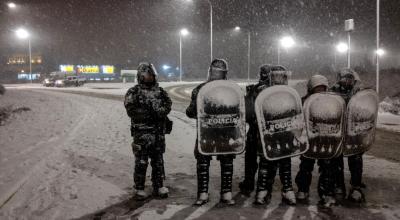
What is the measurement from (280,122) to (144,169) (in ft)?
6.56

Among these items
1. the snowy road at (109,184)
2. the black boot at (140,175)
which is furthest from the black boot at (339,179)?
the black boot at (140,175)

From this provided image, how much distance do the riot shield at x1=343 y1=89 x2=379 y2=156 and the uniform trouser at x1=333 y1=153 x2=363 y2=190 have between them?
174 millimetres

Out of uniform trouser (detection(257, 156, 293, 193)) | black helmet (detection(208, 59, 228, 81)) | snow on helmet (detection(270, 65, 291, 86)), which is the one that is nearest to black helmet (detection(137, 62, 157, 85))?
black helmet (detection(208, 59, 228, 81))

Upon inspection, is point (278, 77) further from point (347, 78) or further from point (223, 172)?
point (223, 172)

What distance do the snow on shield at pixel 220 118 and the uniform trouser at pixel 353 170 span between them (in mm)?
1459

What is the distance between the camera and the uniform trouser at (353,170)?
18.3ft

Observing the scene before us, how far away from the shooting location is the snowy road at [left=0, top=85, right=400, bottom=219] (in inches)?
199

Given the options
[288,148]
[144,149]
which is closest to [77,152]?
[144,149]

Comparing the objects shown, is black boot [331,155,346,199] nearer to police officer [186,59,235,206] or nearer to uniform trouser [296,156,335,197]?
uniform trouser [296,156,335,197]

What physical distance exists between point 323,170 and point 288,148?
0.64 metres

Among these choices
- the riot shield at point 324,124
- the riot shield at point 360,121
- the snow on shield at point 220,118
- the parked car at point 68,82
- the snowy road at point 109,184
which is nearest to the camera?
the snowy road at point 109,184

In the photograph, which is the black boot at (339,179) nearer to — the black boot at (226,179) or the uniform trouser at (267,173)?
the uniform trouser at (267,173)

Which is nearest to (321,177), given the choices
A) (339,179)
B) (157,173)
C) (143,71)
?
(339,179)

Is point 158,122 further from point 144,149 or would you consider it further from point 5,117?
point 5,117
